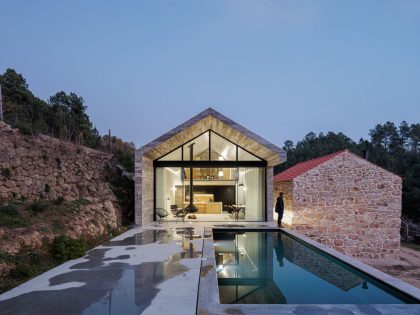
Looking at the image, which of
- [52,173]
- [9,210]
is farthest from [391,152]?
[9,210]

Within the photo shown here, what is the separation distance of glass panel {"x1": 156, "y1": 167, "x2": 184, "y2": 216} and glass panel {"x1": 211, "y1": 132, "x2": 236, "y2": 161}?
1.88 meters

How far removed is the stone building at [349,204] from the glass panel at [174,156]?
5.14 m

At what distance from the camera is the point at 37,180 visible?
1058cm

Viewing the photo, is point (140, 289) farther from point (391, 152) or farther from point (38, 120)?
point (391, 152)

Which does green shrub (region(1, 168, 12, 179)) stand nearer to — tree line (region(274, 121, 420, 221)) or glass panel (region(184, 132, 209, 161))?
glass panel (region(184, 132, 209, 161))

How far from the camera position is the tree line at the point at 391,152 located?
2359 cm

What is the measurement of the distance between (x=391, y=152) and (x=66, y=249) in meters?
40.8

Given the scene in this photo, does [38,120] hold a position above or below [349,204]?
above

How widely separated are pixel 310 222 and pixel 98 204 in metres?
8.95

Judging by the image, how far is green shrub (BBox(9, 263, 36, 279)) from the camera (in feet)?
18.1

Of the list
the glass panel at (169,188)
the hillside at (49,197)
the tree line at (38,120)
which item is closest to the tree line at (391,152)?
the glass panel at (169,188)

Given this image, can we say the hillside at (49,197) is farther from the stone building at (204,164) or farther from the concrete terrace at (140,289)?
the stone building at (204,164)

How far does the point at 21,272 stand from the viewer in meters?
5.59

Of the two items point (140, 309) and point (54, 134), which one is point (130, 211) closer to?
point (54, 134)
